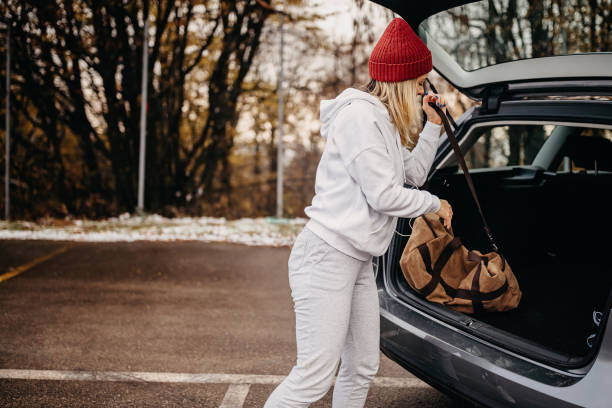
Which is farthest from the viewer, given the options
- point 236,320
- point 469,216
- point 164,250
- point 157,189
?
point 157,189

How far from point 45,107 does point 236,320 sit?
31.6 ft

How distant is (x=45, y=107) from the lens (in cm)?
1220

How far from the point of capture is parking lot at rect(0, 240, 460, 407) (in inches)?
123

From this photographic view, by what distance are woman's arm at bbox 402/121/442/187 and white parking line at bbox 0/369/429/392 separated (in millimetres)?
1529

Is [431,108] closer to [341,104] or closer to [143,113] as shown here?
[341,104]

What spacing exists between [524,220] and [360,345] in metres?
2.23

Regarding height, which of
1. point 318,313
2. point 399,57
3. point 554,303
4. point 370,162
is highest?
point 399,57

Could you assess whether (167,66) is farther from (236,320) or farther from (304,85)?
(236,320)

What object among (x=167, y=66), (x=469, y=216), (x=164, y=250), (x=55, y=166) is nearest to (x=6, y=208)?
(x=55, y=166)

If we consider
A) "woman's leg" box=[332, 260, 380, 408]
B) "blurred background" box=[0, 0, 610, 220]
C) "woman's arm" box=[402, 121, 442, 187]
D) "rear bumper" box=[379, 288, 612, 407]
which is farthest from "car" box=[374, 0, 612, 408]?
"blurred background" box=[0, 0, 610, 220]

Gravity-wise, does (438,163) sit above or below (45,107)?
below

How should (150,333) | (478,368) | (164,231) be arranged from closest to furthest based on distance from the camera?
(478,368) → (150,333) → (164,231)

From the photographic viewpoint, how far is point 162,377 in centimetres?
332

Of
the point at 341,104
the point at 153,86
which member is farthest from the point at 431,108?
the point at 153,86
